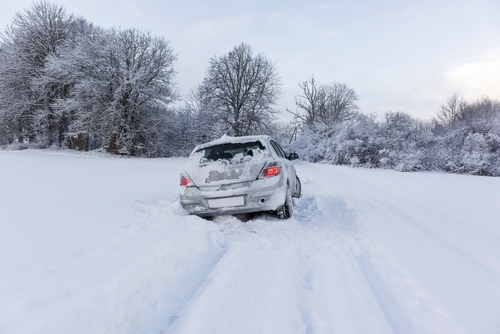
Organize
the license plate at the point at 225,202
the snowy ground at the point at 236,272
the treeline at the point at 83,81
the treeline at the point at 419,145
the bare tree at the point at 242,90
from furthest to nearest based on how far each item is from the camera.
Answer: the bare tree at the point at 242,90 < the treeline at the point at 83,81 < the treeline at the point at 419,145 < the license plate at the point at 225,202 < the snowy ground at the point at 236,272

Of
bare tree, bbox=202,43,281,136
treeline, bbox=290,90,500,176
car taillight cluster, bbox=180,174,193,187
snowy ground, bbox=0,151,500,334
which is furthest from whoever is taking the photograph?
bare tree, bbox=202,43,281,136

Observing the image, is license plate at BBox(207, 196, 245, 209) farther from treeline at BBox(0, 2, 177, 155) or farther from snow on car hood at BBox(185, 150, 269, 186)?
treeline at BBox(0, 2, 177, 155)

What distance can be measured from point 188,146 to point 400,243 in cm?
3034

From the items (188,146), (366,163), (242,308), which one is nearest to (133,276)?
(242,308)

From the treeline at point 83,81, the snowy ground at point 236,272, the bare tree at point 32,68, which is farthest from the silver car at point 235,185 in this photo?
the bare tree at point 32,68

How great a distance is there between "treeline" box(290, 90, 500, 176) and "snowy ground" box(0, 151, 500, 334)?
12.7 m

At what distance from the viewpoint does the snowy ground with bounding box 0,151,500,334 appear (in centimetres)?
200

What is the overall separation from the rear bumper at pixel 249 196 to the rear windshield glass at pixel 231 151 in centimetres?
61

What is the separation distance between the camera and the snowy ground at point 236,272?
78.6 inches

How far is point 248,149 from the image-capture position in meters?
4.83

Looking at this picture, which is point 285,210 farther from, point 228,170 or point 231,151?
point 231,151

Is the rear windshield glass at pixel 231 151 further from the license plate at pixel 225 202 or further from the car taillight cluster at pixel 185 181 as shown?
the license plate at pixel 225 202

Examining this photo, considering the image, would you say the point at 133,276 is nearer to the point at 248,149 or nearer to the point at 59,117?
the point at 248,149

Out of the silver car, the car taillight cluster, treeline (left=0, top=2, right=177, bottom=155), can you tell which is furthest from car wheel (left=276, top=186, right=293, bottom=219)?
treeline (left=0, top=2, right=177, bottom=155)
